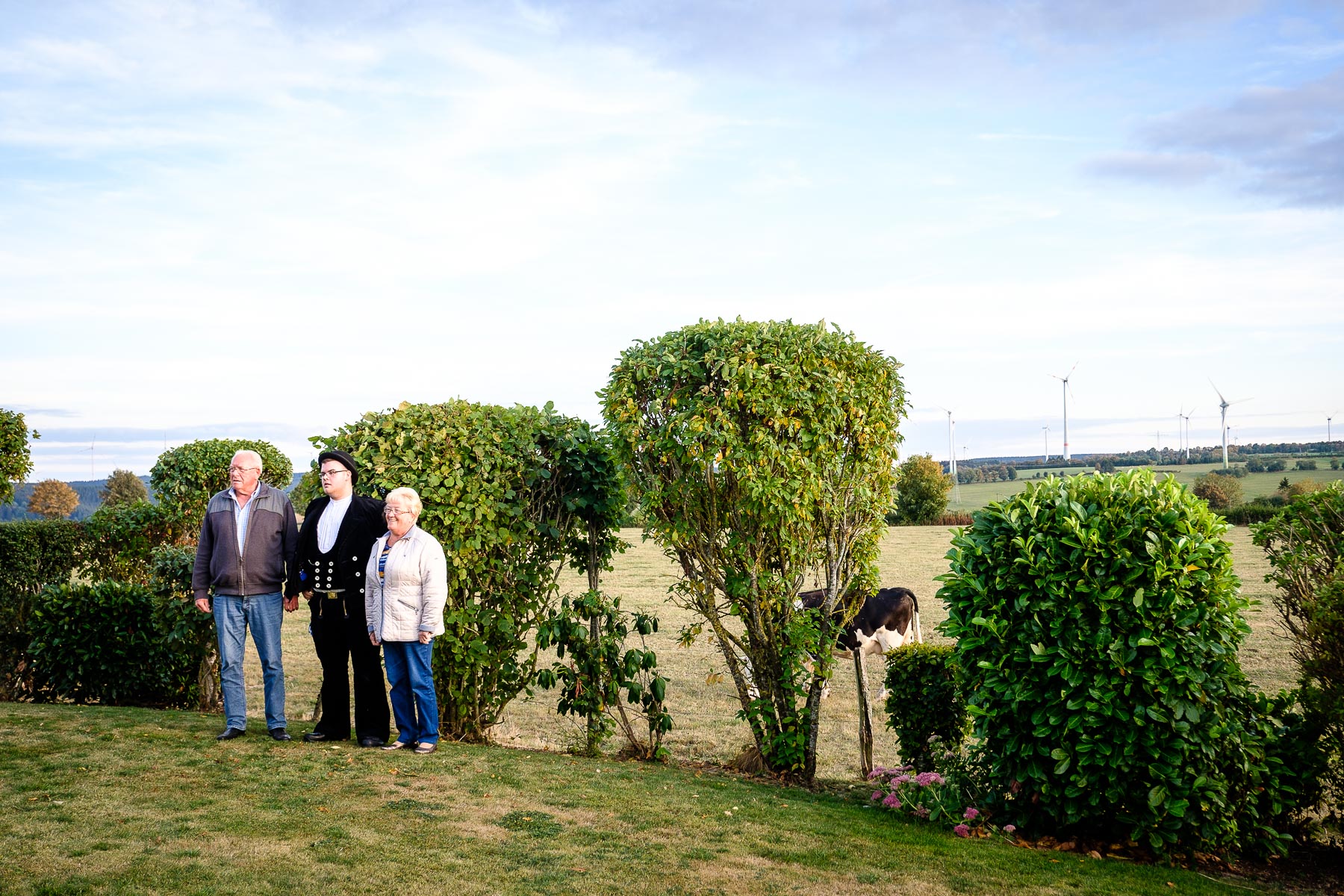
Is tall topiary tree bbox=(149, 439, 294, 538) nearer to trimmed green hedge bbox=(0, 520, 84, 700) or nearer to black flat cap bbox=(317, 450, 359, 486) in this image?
trimmed green hedge bbox=(0, 520, 84, 700)

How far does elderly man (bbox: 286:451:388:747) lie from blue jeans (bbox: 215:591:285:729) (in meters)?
0.28

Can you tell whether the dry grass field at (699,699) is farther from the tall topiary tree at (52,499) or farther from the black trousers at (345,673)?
the tall topiary tree at (52,499)

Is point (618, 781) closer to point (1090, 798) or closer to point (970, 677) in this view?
point (970, 677)

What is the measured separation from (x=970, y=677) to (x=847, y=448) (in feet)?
8.66

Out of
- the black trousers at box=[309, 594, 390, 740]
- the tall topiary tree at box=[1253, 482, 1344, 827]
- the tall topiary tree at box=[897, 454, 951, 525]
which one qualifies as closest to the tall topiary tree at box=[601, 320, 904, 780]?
the black trousers at box=[309, 594, 390, 740]

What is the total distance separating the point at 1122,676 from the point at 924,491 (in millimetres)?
54622

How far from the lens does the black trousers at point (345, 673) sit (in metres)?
8.09

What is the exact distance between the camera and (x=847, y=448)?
29.7 feet

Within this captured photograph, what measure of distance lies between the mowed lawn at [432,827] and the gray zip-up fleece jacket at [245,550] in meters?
1.30

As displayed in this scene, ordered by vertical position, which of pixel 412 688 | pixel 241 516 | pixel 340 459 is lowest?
pixel 412 688

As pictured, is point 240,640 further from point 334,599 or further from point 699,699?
point 699,699

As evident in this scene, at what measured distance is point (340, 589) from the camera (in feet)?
26.4

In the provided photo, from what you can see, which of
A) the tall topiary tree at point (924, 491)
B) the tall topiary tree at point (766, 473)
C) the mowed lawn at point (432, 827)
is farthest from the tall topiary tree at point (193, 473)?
the tall topiary tree at point (924, 491)

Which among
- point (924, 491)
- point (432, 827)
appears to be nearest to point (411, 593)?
point (432, 827)
